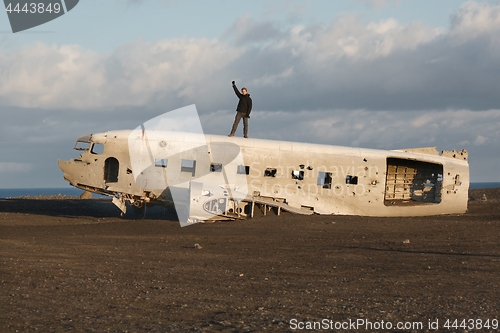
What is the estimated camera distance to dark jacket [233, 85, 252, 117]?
2775cm

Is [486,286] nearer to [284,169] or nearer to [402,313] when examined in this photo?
[402,313]

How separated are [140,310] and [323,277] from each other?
436 centimetres

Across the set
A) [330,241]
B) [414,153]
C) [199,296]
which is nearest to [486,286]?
[199,296]

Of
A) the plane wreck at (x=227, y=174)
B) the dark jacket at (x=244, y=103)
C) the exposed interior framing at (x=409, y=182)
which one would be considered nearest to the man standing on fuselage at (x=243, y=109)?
the dark jacket at (x=244, y=103)

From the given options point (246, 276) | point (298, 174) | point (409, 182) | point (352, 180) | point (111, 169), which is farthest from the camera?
point (409, 182)

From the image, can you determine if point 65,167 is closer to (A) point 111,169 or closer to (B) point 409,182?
(A) point 111,169

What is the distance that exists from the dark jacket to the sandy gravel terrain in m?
5.79

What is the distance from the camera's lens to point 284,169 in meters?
26.4

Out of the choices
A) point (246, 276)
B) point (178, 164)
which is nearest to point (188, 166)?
point (178, 164)

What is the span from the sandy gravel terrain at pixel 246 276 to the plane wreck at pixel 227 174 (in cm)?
226

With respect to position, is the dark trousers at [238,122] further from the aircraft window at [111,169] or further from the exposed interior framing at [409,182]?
the exposed interior framing at [409,182]

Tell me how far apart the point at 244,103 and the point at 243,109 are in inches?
10.3

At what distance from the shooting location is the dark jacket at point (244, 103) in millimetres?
27750

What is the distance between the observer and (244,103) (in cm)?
2783
